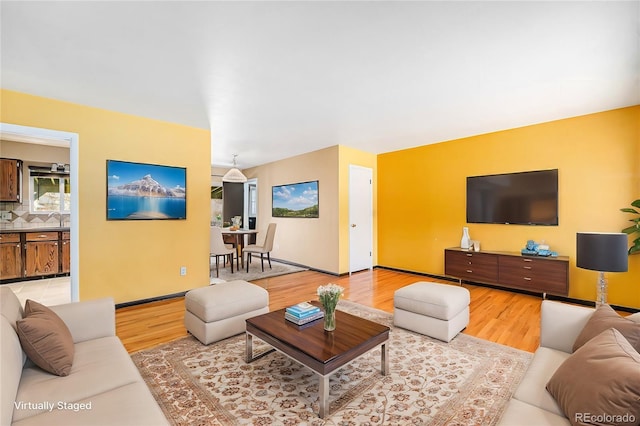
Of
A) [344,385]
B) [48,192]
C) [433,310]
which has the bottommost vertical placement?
[344,385]

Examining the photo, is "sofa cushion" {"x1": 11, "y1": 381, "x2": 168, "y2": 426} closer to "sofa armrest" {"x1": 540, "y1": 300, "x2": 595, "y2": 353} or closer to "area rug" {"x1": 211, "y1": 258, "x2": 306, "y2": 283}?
"sofa armrest" {"x1": 540, "y1": 300, "x2": 595, "y2": 353}

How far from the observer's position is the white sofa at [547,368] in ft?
3.95

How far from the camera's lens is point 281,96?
321 centimetres

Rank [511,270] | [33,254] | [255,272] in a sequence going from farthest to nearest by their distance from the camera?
1. [255,272]
2. [33,254]
3. [511,270]

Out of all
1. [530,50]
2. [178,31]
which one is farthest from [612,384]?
[178,31]

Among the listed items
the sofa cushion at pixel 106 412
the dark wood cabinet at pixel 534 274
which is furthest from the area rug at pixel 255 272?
the sofa cushion at pixel 106 412

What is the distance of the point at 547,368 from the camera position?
1576mm

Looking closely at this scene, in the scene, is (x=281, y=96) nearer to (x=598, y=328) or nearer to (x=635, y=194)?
(x=598, y=328)

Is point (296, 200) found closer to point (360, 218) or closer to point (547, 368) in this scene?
point (360, 218)

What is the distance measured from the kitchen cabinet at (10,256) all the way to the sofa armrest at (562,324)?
7296mm

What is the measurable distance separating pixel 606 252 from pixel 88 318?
14.2ft

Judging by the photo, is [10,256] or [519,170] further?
[10,256]

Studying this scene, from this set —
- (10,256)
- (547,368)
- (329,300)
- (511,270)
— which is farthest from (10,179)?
(511,270)

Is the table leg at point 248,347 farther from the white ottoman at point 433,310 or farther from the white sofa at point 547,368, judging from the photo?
the white sofa at point 547,368
